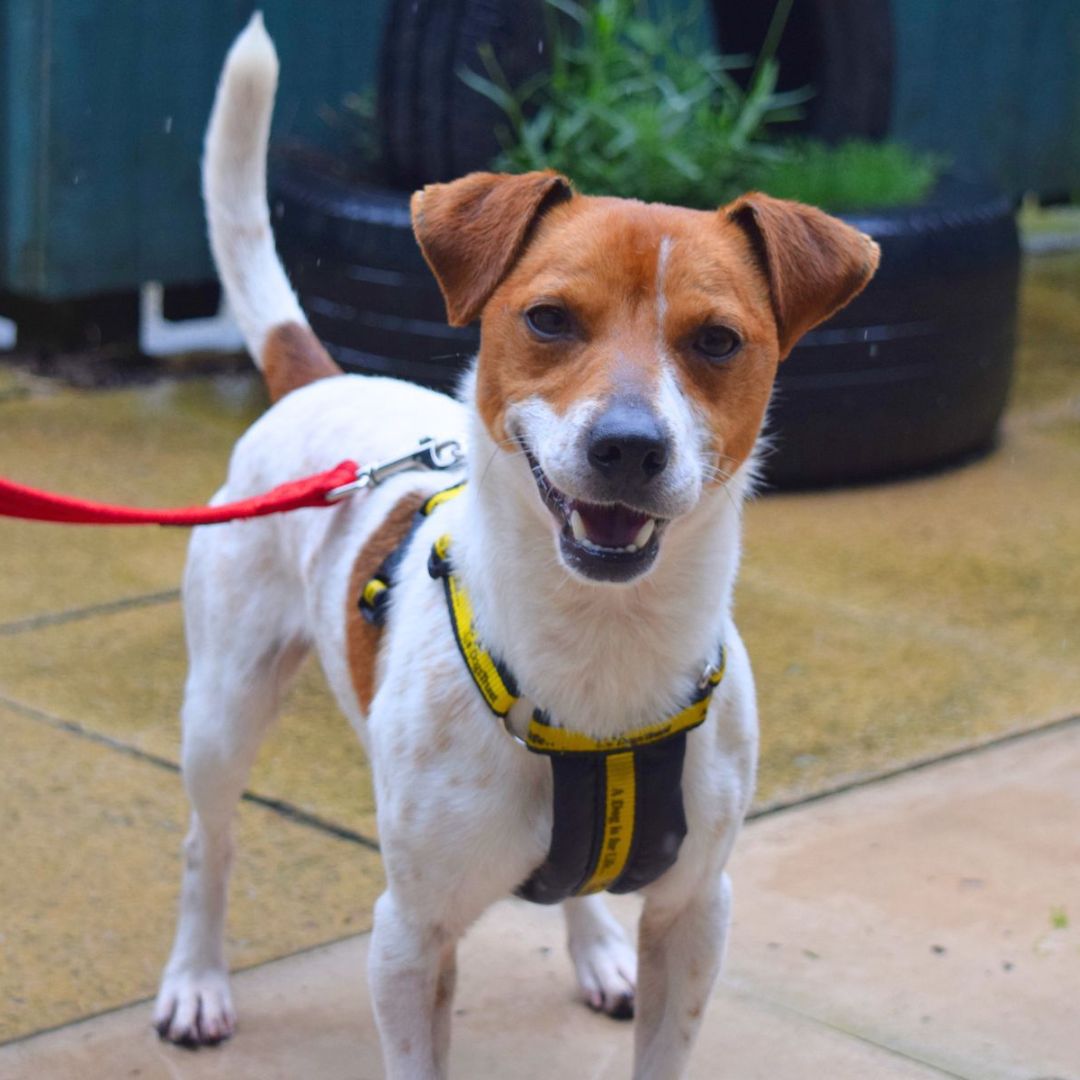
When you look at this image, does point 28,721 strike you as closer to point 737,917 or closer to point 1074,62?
point 737,917

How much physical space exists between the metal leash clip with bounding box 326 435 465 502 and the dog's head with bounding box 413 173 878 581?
0.41 meters

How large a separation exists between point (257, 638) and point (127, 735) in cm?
134

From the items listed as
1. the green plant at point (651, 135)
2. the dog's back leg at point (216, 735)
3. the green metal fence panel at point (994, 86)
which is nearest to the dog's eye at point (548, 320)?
the dog's back leg at point (216, 735)

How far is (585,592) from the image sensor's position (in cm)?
274

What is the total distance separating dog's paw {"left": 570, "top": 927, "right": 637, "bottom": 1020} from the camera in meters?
3.53

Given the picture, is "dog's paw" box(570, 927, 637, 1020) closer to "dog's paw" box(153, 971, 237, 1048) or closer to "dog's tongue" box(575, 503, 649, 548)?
"dog's paw" box(153, 971, 237, 1048)

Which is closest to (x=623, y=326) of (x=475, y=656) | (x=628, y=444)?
(x=628, y=444)

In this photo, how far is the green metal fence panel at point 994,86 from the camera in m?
9.48

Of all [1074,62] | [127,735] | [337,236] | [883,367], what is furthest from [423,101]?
[1074,62]

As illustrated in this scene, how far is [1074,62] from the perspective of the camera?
10312mm

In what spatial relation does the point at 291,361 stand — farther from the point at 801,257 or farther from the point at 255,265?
the point at 801,257

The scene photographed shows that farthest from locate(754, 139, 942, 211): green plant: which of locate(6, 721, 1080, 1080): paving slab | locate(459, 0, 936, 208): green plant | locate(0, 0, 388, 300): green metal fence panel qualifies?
locate(6, 721, 1080, 1080): paving slab

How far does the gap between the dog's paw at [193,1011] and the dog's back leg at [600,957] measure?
681 millimetres

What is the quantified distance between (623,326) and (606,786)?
690mm
